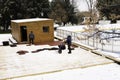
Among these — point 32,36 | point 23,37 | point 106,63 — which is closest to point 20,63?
point 106,63

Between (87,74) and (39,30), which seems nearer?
(87,74)

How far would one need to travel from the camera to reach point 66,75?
10820 millimetres

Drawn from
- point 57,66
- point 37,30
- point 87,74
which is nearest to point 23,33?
point 37,30

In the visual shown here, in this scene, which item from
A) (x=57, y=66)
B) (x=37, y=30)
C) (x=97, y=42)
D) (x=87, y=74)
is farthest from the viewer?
(x=37, y=30)

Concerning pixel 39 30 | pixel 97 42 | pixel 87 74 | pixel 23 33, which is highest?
pixel 39 30

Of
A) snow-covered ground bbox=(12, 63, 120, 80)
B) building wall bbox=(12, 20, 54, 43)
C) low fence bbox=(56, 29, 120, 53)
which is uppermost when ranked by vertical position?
building wall bbox=(12, 20, 54, 43)

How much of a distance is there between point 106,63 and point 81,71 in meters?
1.99

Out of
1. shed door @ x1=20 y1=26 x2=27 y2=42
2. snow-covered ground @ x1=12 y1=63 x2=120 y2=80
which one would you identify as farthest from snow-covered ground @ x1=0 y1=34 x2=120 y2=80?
shed door @ x1=20 y1=26 x2=27 y2=42

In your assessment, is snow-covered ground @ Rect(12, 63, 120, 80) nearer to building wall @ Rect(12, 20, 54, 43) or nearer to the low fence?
the low fence

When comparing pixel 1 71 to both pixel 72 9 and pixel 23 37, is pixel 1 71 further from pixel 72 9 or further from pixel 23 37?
pixel 72 9

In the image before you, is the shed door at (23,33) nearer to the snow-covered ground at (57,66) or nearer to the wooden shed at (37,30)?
the wooden shed at (37,30)

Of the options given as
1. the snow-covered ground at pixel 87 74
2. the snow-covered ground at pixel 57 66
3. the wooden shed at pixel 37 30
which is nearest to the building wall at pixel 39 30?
the wooden shed at pixel 37 30

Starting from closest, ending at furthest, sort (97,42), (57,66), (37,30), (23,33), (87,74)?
(87,74), (57,66), (97,42), (37,30), (23,33)

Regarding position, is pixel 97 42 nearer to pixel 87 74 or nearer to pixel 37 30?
pixel 37 30
